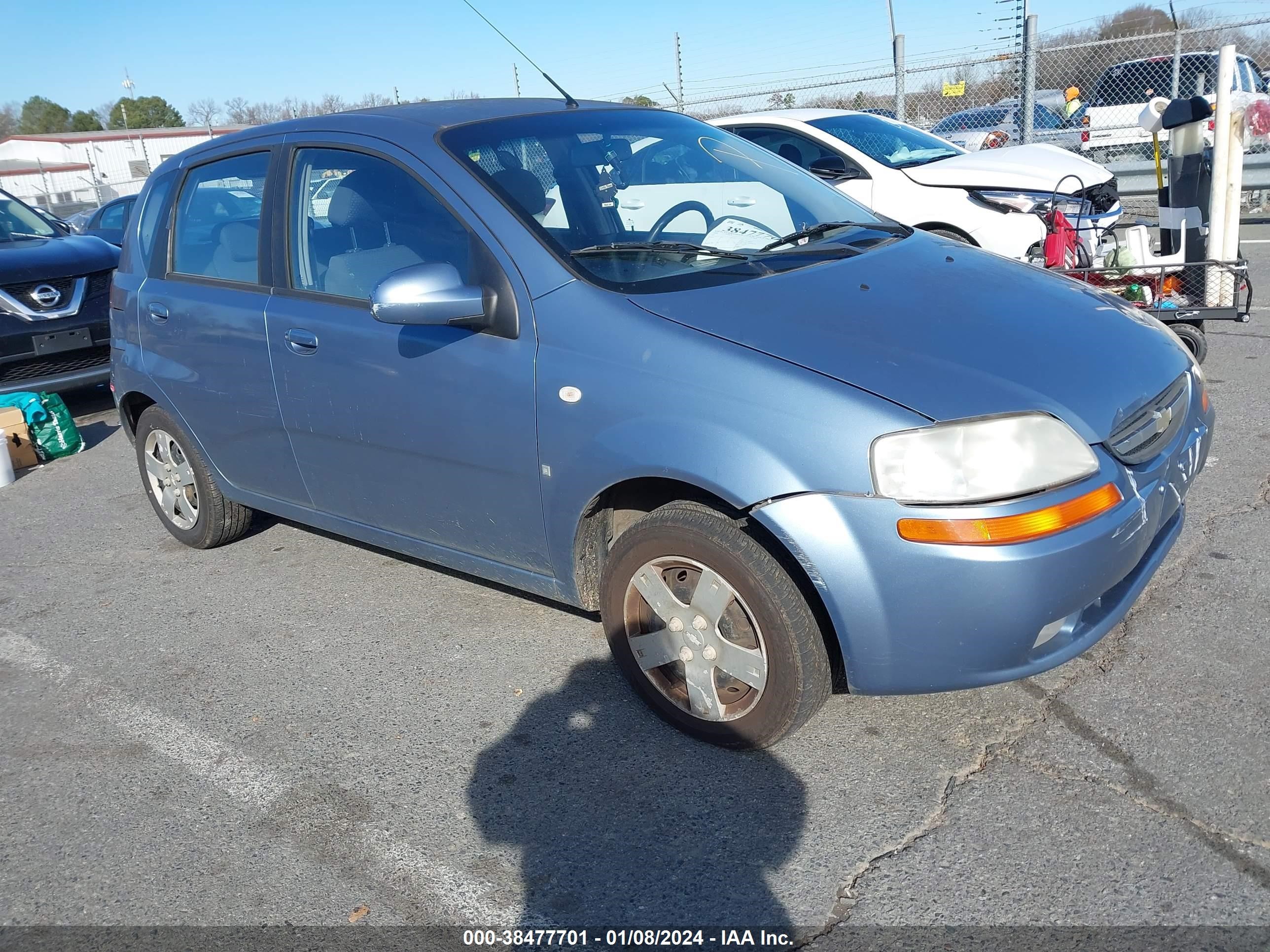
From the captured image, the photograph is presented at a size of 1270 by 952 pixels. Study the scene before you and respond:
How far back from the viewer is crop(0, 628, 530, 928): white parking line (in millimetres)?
2453

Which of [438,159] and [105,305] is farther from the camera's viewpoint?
[105,305]

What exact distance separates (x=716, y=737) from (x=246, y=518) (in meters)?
2.84

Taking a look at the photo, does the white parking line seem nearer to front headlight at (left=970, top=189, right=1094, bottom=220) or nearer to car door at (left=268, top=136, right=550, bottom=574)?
car door at (left=268, top=136, right=550, bottom=574)

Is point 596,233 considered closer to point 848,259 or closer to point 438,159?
point 438,159

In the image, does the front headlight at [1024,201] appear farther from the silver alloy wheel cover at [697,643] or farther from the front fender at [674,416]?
the silver alloy wheel cover at [697,643]

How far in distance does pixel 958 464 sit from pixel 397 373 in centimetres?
180

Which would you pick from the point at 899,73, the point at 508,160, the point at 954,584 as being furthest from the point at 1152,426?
the point at 899,73

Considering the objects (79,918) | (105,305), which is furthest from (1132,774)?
(105,305)

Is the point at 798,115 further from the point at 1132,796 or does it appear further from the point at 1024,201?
the point at 1132,796

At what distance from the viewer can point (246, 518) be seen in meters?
4.82

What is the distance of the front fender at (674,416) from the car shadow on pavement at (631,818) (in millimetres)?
494

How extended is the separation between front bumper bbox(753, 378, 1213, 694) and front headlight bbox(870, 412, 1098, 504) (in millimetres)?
33

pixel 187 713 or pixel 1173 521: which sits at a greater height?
pixel 1173 521

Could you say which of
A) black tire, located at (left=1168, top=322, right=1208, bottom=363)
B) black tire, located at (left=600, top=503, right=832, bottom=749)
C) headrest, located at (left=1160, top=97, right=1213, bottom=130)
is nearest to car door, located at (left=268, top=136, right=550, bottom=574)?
black tire, located at (left=600, top=503, right=832, bottom=749)
